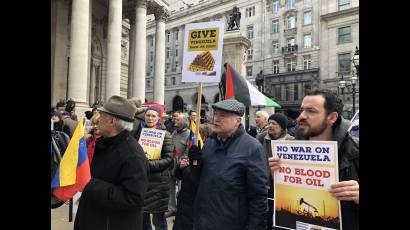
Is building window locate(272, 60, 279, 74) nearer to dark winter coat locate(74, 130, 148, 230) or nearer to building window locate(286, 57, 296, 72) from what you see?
building window locate(286, 57, 296, 72)

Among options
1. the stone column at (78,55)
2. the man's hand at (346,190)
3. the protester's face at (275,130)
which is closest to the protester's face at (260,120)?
the protester's face at (275,130)

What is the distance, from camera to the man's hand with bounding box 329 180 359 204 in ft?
7.40

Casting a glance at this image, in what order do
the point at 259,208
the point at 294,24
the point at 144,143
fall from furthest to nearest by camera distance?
the point at 294,24, the point at 144,143, the point at 259,208

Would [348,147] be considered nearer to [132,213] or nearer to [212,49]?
[132,213]

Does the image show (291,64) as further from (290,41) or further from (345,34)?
(345,34)

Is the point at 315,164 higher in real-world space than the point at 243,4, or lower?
lower

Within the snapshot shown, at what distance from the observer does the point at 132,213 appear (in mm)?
3160

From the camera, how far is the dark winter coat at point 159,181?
5035 mm

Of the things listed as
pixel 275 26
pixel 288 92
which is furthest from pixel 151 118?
pixel 275 26

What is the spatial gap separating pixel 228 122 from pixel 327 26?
163ft

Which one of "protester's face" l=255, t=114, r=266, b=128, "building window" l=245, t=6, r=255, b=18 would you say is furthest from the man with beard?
"building window" l=245, t=6, r=255, b=18

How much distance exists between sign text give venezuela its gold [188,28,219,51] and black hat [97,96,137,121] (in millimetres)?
1739

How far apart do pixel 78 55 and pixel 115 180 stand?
1758cm
